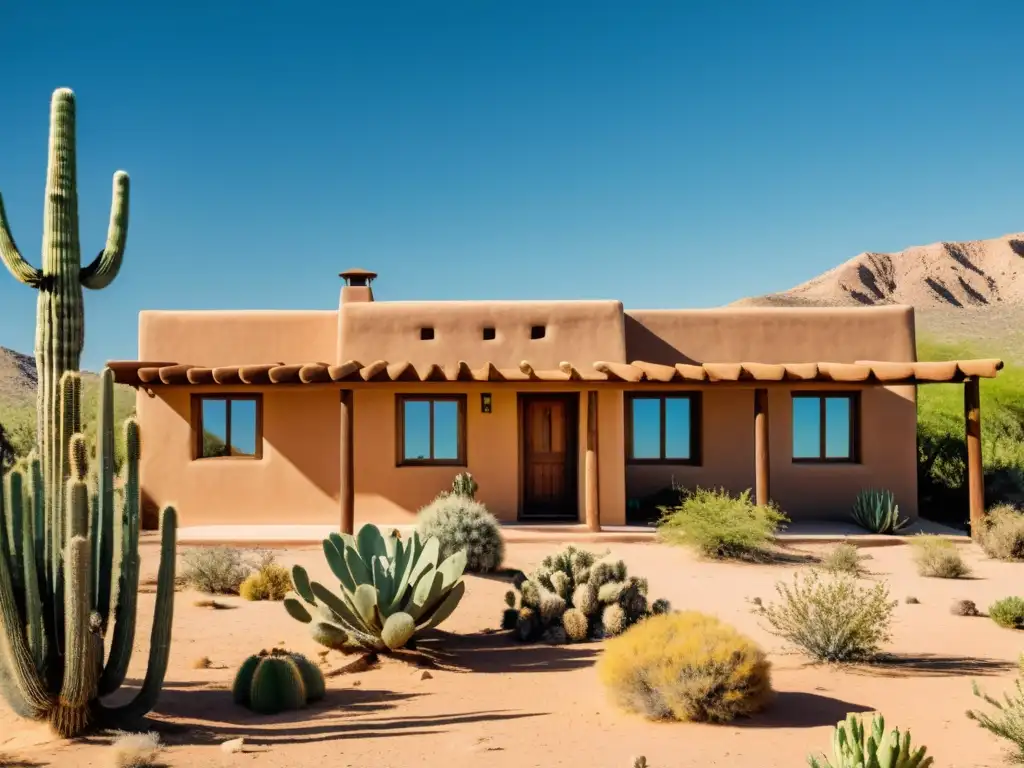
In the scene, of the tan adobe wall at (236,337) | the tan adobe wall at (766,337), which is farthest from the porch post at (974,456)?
the tan adobe wall at (236,337)

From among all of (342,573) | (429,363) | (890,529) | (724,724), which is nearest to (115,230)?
(342,573)

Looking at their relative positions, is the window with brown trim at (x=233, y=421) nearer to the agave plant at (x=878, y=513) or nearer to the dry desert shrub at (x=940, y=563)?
the agave plant at (x=878, y=513)

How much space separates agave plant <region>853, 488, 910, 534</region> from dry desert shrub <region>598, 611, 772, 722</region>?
9.31 meters

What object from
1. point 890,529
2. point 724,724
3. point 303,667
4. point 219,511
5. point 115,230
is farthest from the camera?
point 219,511

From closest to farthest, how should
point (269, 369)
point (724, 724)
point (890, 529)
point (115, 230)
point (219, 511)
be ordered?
point (724, 724), point (115, 230), point (269, 369), point (890, 529), point (219, 511)

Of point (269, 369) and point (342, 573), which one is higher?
point (269, 369)

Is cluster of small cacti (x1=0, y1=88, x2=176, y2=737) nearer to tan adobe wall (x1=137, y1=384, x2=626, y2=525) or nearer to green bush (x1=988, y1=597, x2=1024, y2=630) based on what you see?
green bush (x1=988, y1=597, x2=1024, y2=630)

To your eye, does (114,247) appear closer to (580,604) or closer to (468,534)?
(580,604)

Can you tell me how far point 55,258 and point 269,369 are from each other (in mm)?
6966

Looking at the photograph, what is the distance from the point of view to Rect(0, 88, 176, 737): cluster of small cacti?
5.42 metres

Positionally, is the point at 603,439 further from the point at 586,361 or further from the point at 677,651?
the point at 677,651

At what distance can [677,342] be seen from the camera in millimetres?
16422

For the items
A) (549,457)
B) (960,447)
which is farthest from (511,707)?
(960,447)

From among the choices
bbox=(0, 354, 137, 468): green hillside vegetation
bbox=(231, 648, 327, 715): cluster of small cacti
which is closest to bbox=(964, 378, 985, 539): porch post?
bbox=(231, 648, 327, 715): cluster of small cacti
